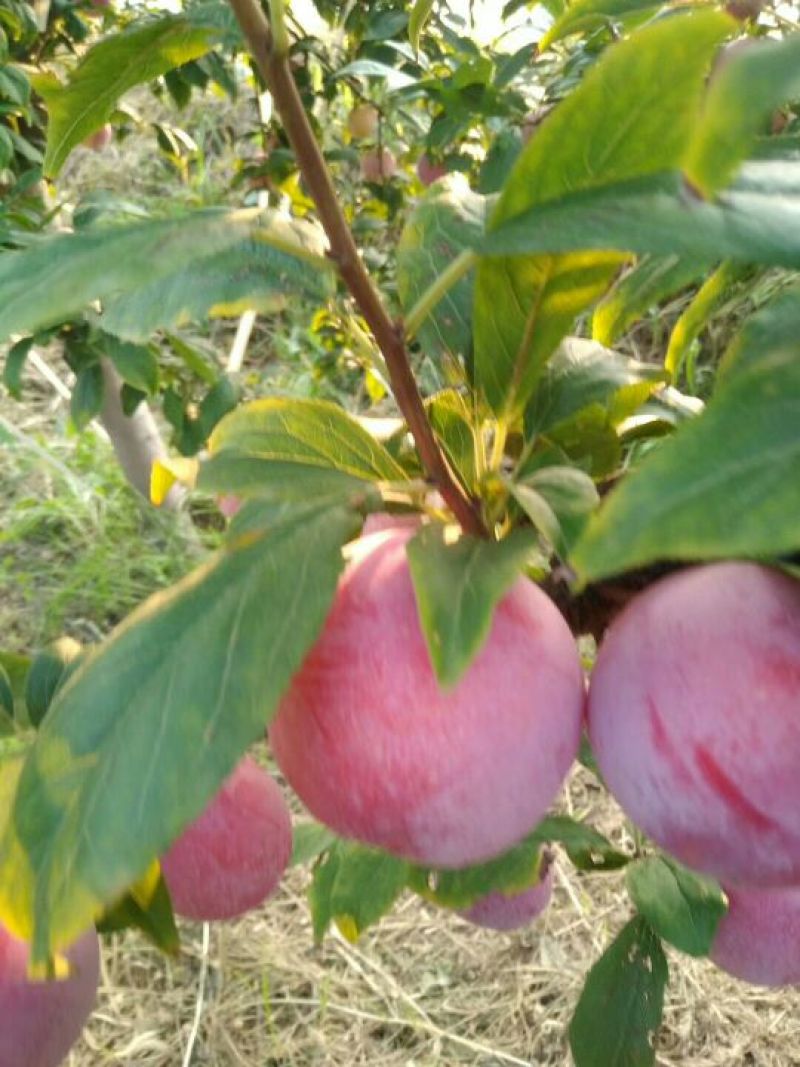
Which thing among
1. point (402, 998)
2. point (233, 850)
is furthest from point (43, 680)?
point (402, 998)

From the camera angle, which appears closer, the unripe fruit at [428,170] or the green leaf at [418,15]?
the green leaf at [418,15]

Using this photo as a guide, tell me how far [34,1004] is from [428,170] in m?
1.21

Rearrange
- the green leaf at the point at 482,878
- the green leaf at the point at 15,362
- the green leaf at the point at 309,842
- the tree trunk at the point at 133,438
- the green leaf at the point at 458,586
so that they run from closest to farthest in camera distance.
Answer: the green leaf at the point at 458,586 → the green leaf at the point at 482,878 → the green leaf at the point at 309,842 → the green leaf at the point at 15,362 → the tree trunk at the point at 133,438

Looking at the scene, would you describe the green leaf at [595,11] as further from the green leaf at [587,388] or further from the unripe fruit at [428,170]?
the unripe fruit at [428,170]

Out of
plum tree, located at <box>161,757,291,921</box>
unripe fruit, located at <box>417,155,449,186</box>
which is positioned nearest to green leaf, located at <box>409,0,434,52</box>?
plum tree, located at <box>161,757,291,921</box>

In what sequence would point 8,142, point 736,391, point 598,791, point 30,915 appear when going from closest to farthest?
1. point 736,391
2. point 30,915
3. point 8,142
4. point 598,791

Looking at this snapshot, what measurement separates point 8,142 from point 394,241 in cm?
81

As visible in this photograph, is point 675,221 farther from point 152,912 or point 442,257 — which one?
point 152,912

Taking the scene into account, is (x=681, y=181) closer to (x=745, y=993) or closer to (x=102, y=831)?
(x=102, y=831)

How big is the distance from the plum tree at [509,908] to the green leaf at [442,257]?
46cm

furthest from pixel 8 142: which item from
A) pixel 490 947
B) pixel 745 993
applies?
pixel 745 993

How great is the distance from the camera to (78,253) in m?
0.40

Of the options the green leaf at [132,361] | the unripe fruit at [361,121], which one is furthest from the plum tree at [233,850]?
the unripe fruit at [361,121]

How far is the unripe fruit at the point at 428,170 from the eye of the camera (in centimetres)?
145
